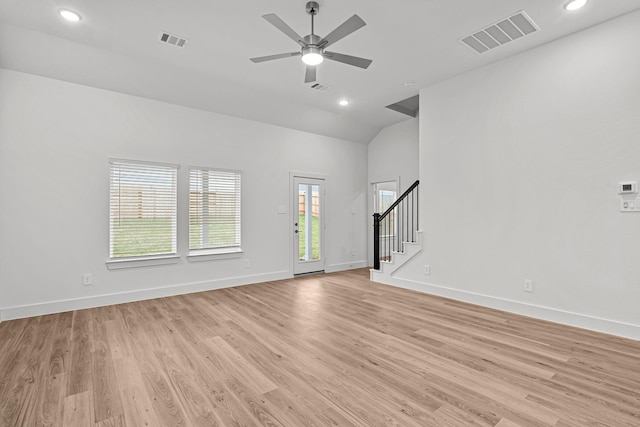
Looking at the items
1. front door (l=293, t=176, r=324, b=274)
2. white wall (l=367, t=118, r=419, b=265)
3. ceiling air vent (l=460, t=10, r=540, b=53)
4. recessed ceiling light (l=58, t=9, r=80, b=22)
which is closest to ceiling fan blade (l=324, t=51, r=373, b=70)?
ceiling air vent (l=460, t=10, r=540, b=53)

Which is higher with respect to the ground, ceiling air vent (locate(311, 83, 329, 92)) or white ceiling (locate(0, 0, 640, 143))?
ceiling air vent (locate(311, 83, 329, 92))

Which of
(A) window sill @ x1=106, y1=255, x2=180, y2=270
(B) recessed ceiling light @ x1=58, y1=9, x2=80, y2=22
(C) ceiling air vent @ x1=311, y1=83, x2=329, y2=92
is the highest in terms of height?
(C) ceiling air vent @ x1=311, y1=83, x2=329, y2=92

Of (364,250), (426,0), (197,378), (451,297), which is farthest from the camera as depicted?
(364,250)

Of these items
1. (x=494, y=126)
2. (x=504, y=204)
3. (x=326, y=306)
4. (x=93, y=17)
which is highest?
(x=93, y=17)

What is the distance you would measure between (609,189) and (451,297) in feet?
7.92

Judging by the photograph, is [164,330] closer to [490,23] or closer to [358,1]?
[358,1]

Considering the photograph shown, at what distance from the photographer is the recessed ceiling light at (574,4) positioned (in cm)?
307

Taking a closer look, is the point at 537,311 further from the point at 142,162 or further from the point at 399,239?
the point at 142,162

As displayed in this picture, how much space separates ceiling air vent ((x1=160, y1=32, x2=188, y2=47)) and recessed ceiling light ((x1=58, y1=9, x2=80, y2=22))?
814 millimetres

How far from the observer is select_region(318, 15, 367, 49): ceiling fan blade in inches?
98.8

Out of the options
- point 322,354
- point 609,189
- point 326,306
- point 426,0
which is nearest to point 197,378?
point 322,354

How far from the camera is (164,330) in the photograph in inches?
137

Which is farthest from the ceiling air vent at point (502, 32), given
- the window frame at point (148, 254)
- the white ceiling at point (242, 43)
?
the window frame at point (148, 254)

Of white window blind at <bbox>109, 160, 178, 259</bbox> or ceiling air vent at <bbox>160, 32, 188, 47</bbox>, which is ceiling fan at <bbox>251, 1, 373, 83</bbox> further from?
white window blind at <bbox>109, 160, 178, 259</bbox>
